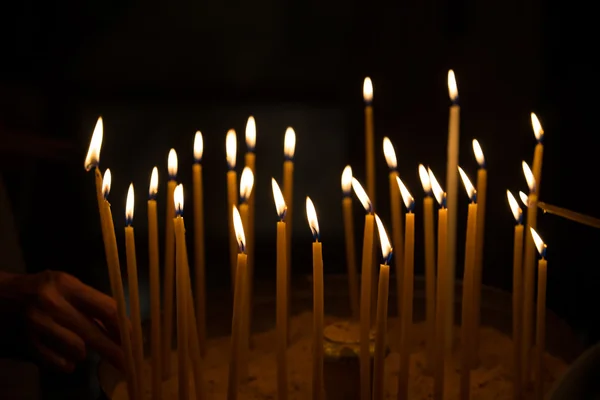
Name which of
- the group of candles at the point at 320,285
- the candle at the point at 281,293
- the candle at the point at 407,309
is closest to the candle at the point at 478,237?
the group of candles at the point at 320,285

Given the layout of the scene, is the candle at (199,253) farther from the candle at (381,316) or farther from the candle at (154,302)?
the candle at (381,316)

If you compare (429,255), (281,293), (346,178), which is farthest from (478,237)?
(281,293)

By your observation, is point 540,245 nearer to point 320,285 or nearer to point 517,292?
point 517,292

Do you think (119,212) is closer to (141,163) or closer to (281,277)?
(141,163)

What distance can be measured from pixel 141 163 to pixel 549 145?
2.29ft

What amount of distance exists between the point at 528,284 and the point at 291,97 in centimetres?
54

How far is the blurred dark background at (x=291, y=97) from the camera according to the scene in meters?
1.05

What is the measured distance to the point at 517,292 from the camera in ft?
2.50

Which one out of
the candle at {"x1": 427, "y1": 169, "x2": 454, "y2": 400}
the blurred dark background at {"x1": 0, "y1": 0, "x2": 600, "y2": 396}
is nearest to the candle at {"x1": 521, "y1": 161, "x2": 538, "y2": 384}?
the candle at {"x1": 427, "y1": 169, "x2": 454, "y2": 400}

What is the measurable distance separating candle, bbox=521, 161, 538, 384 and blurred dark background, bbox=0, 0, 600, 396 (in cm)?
36

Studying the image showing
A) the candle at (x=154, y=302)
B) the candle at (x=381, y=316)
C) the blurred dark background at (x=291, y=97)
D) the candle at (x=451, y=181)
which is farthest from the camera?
the blurred dark background at (x=291, y=97)

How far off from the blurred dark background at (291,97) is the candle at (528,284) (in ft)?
1.19

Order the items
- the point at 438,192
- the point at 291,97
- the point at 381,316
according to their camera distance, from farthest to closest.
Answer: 1. the point at 291,97
2. the point at 438,192
3. the point at 381,316

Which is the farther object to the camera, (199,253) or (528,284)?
(199,253)
